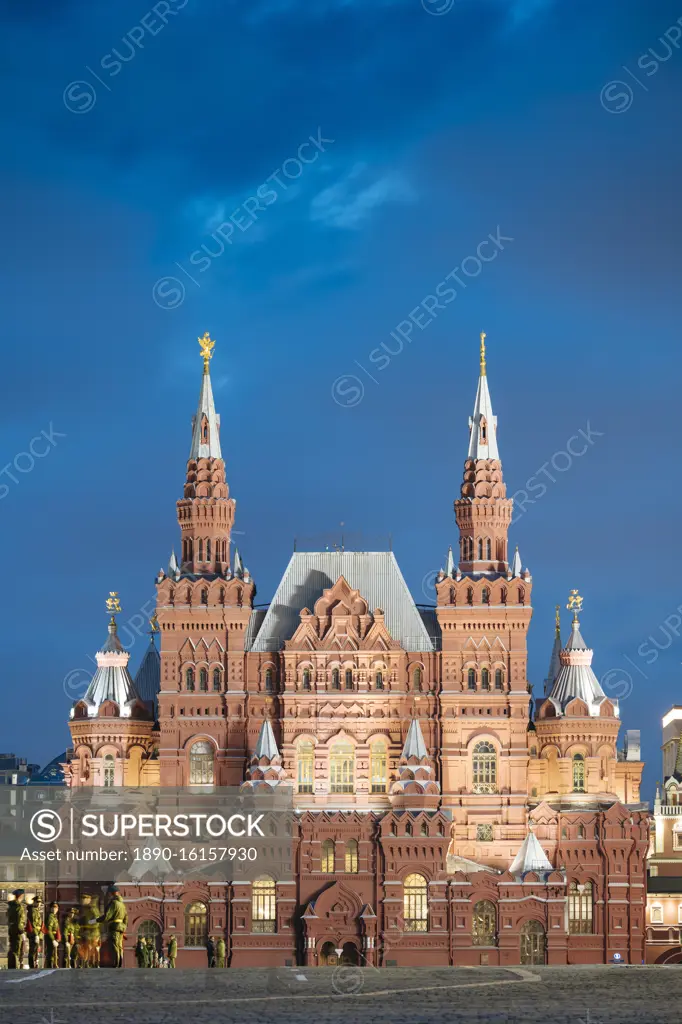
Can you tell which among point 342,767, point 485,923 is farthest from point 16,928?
point 342,767

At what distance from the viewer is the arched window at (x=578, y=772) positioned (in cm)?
11175

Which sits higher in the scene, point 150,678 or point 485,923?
point 150,678

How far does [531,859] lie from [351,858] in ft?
31.9

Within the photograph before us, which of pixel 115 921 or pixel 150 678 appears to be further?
pixel 150 678

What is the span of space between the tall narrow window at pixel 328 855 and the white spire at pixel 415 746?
6235 mm

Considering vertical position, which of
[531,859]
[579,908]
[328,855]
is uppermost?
[328,855]

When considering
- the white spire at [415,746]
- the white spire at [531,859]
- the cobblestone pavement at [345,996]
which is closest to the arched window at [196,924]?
the white spire at [415,746]

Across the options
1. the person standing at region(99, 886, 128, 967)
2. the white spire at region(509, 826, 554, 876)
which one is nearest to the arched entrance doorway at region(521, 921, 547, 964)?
the white spire at region(509, 826, 554, 876)

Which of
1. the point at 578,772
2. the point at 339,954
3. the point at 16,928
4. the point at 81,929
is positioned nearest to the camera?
the point at 81,929

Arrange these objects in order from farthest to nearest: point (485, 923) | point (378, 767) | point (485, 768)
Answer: point (378, 767)
point (485, 768)
point (485, 923)

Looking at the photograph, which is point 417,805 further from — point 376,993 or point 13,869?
point 376,993

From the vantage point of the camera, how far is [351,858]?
10656 cm

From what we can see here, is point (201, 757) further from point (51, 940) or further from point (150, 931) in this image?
point (51, 940)

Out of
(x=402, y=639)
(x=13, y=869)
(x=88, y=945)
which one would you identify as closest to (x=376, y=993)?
(x=88, y=945)
